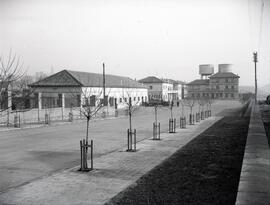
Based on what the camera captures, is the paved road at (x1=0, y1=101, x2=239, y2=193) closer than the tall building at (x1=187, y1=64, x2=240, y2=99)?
Yes

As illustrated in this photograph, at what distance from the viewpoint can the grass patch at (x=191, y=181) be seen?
7109 millimetres

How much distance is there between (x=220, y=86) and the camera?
345 feet

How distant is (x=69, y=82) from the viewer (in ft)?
144

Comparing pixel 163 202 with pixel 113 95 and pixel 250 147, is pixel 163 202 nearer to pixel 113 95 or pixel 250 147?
pixel 250 147

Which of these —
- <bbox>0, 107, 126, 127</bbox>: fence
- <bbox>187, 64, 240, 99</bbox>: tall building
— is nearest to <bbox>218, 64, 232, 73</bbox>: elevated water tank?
<bbox>187, 64, 240, 99</bbox>: tall building

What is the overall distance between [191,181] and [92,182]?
2715 millimetres

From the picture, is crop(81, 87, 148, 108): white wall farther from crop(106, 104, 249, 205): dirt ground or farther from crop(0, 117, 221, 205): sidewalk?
crop(106, 104, 249, 205): dirt ground

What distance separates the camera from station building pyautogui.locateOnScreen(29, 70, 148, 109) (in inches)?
1261

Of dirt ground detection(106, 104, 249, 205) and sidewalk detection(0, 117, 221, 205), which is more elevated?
dirt ground detection(106, 104, 249, 205)

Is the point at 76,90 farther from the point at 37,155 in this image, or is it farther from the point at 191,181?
the point at 191,181

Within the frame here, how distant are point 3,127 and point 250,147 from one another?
19759 mm

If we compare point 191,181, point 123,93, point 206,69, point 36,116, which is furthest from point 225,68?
point 191,181

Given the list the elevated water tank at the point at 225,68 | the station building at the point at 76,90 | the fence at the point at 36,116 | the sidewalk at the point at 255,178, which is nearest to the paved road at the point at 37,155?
the station building at the point at 76,90

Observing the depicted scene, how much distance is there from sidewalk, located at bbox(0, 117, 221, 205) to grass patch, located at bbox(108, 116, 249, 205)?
405 mm
